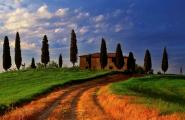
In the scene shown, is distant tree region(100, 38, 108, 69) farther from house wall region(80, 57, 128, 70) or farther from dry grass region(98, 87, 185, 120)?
dry grass region(98, 87, 185, 120)

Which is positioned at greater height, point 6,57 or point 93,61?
point 6,57

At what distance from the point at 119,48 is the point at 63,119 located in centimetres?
10213

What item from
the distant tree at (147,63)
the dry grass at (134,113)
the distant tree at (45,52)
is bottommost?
the dry grass at (134,113)

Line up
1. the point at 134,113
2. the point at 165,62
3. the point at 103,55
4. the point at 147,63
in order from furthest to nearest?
the point at 165,62 → the point at 147,63 → the point at 103,55 → the point at 134,113

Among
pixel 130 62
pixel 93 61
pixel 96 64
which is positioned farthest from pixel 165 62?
pixel 93 61

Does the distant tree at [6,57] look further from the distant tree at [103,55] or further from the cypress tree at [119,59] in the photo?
the cypress tree at [119,59]

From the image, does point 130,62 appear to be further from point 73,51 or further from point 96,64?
point 73,51

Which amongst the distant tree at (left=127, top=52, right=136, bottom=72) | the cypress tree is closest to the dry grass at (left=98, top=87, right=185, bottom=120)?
the cypress tree

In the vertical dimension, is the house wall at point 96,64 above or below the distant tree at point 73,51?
below

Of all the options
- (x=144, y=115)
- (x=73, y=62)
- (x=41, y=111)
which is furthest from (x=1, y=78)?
(x=144, y=115)

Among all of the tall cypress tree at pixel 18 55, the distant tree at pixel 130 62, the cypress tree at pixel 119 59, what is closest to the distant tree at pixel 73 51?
the cypress tree at pixel 119 59

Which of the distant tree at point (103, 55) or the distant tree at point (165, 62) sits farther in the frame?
the distant tree at point (165, 62)

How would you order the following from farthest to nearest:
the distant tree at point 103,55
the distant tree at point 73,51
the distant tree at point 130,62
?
the distant tree at point 130,62 → the distant tree at point 103,55 → the distant tree at point 73,51

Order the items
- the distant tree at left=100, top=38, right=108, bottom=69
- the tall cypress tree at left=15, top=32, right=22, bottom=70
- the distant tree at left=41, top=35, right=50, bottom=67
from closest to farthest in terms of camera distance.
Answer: the tall cypress tree at left=15, top=32, right=22, bottom=70, the distant tree at left=41, top=35, right=50, bottom=67, the distant tree at left=100, top=38, right=108, bottom=69
